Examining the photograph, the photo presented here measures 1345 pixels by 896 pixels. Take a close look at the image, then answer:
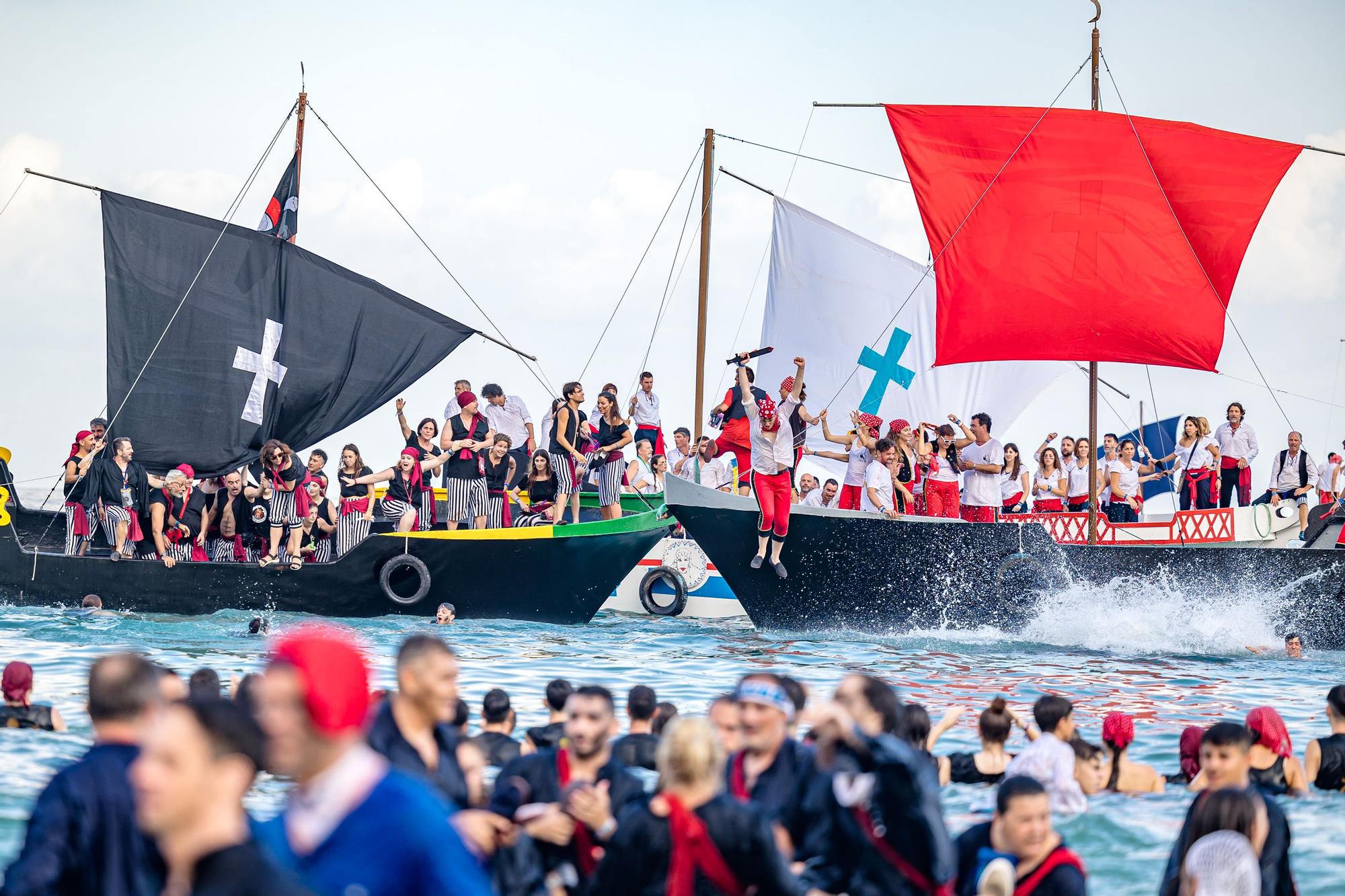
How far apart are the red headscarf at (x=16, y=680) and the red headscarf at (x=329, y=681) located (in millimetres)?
6497

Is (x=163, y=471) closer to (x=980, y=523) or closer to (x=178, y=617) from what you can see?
(x=178, y=617)

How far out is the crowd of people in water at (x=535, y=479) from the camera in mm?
18500

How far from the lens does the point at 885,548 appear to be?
19.3 metres

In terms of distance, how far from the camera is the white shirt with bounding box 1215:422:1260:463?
2122 centimetres

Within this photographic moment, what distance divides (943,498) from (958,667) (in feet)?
12.1

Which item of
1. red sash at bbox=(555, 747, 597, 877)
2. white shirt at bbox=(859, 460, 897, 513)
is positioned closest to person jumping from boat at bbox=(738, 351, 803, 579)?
white shirt at bbox=(859, 460, 897, 513)

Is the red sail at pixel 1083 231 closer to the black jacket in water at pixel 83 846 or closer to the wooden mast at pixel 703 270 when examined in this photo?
the wooden mast at pixel 703 270

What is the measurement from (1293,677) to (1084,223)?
7946 mm

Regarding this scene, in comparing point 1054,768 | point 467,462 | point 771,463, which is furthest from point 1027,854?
point 467,462

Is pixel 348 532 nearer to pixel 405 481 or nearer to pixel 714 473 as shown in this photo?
pixel 405 481

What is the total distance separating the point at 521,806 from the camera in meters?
5.50

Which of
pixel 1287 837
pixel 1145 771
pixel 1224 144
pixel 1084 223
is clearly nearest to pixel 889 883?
pixel 1287 837

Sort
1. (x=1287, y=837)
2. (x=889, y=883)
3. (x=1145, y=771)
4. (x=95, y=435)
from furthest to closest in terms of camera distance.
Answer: (x=95, y=435) < (x=1145, y=771) < (x=1287, y=837) < (x=889, y=883)

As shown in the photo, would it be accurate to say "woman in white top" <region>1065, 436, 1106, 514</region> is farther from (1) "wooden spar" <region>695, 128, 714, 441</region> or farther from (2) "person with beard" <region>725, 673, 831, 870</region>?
(2) "person with beard" <region>725, 673, 831, 870</region>
